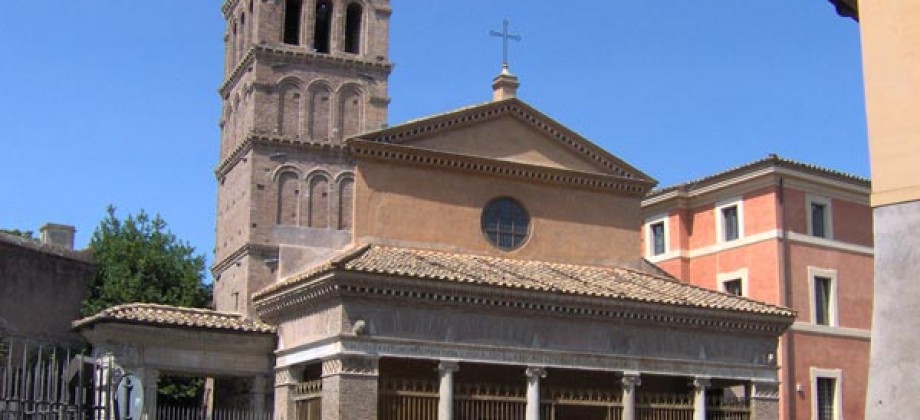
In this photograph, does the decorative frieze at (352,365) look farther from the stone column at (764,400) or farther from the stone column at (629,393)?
the stone column at (764,400)

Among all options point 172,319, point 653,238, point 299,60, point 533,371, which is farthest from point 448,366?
point 653,238

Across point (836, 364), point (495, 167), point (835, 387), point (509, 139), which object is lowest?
point (835, 387)

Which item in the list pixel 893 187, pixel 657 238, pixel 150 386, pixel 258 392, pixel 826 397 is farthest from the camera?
pixel 657 238

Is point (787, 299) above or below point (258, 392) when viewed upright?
above

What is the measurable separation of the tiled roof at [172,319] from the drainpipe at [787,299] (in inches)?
482

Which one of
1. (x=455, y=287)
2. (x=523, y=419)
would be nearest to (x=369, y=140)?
(x=455, y=287)

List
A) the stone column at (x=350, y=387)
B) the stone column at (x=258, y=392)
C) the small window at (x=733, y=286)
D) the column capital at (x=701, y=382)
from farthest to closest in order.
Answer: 1. the small window at (x=733, y=286)
2. the column capital at (x=701, y=382)
3. the stone column at (x=258, y=392)
4. the stone column at (x=350, y=387)

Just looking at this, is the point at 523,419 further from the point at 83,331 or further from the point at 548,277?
the point at 83,331

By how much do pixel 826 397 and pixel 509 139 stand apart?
10.3m

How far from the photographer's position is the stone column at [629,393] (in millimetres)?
22328

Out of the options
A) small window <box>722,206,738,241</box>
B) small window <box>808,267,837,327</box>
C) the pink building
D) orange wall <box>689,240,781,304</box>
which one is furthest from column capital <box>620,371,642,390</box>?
small window <box>722,206,738,241</box>

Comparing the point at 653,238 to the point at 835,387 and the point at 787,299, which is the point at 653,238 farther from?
the point at 835,387

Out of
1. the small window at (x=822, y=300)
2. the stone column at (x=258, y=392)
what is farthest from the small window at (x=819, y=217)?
the stone column at (x=258, y=392)

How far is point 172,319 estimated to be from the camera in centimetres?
2148
